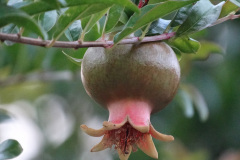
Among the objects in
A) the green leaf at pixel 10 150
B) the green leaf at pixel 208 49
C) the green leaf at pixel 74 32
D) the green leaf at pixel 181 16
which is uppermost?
the green leaf at pixel 181 16

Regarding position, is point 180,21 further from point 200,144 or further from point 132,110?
point 200,144

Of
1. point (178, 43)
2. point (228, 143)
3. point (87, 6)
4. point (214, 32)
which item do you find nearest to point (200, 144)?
point (228, 143)

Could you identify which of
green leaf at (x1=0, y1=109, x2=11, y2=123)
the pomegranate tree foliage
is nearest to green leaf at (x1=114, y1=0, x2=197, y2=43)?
the pomegranate tree foliage

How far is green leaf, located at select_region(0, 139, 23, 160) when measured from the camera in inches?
41.1

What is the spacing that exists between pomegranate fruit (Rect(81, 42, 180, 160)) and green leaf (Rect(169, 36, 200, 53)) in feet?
0.18

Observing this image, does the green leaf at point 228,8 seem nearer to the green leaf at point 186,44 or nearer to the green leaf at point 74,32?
the green leaf at point 186,44

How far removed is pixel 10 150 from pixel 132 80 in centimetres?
32

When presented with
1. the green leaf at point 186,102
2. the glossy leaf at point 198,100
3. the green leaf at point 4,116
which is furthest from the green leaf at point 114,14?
the glossy leaf at point 198,100

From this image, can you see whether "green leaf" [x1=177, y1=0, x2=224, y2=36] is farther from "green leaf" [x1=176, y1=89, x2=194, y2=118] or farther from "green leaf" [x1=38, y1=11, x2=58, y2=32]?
"green leaf" [x1=176, y1=89, x2=194, y2=118]

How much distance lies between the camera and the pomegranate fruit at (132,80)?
3.32ft

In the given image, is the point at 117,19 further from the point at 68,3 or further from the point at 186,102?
the point at 186,102

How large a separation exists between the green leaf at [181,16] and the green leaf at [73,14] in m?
0.20

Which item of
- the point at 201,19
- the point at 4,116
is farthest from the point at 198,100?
the point at 201,19

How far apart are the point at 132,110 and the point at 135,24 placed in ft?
0.70
